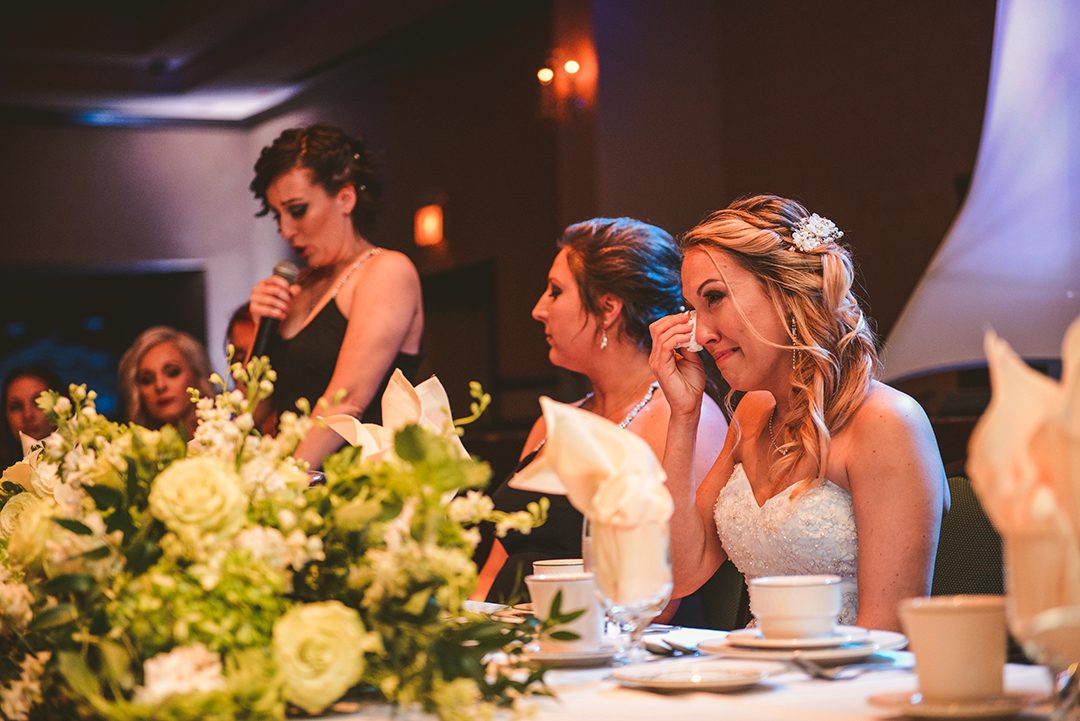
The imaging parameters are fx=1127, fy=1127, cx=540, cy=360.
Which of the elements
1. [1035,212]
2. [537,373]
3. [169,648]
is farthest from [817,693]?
[537,373]

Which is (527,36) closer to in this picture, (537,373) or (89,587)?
(537,373)

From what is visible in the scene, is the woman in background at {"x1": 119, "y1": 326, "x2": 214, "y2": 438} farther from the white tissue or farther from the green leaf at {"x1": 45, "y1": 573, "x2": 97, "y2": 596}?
the green leaf at {"x1": 45, "y1": 573, "x2": 97, "y2": 596}

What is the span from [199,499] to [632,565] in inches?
17.0

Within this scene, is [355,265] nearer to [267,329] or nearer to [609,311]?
[267,329]

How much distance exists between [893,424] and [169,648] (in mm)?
1317

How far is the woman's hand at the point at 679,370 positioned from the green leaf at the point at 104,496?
1.30 metres

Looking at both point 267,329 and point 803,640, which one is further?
point 267,329

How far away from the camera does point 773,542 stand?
81.0 inches

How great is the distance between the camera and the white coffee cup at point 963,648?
992 millimetres

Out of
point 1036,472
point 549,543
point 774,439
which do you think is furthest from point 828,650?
point 549,543

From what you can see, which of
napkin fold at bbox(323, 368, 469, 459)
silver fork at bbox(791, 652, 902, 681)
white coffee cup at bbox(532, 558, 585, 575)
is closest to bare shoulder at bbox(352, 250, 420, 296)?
white coffee cup at bbox(532, 558, 585, 575)

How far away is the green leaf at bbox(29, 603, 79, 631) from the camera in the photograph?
107cm

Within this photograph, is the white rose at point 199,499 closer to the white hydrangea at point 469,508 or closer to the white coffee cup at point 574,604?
the white hydrangea at point 469,508

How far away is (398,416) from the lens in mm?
1368
